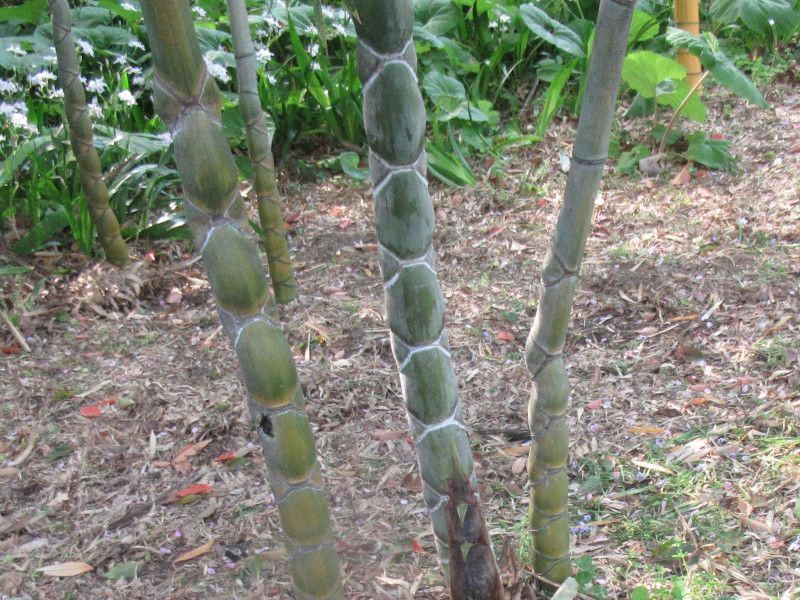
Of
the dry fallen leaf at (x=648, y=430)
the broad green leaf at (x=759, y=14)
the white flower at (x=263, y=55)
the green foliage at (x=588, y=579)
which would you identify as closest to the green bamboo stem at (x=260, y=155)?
the white flower at (x=263, y=55)

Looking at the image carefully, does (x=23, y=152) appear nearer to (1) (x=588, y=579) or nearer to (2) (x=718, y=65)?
(1) (x=588, y=579)

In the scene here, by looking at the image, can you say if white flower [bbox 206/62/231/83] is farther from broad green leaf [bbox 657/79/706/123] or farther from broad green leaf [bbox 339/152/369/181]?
broad green leaf [bbox 657/79/706/123]

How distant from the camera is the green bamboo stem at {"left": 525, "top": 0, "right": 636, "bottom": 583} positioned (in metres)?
0.98

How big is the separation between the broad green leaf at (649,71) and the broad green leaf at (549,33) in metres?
0.45

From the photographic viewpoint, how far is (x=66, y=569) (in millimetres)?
1690

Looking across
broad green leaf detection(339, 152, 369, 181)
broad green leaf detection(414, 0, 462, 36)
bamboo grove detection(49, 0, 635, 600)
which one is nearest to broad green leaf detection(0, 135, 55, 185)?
broad green leaf detection(339, 152, 369, 181)

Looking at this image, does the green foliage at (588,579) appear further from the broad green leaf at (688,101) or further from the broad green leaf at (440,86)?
the broad green leaf at (440,86)

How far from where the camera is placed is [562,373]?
1224 mm

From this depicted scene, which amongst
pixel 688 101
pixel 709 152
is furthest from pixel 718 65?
pixel 709 152

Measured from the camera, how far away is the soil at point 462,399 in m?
1.64

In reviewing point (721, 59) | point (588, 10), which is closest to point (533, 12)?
point (588, 10)

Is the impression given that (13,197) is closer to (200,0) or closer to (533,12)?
(200,0)

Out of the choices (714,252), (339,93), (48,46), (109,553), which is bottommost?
(109,553)

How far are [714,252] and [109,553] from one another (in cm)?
227
